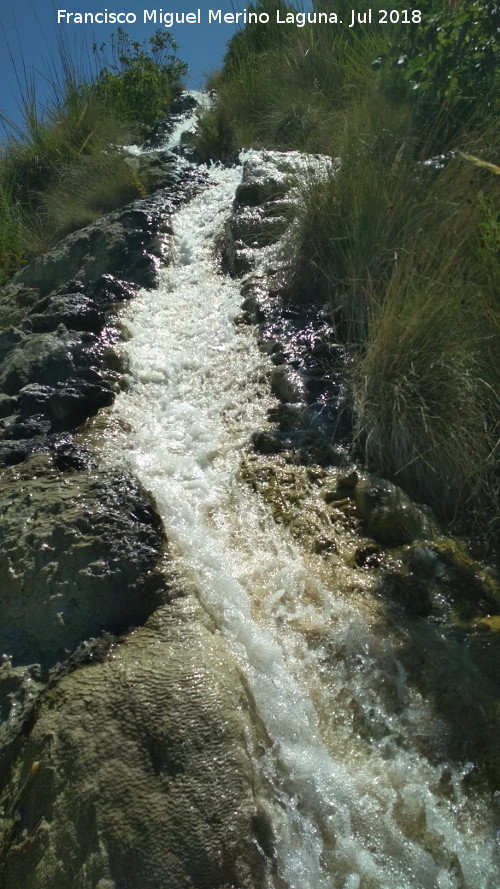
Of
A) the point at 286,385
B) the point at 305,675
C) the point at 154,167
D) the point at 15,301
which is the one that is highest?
the point at 154,167

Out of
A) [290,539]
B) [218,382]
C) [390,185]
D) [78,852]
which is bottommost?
[78,852]

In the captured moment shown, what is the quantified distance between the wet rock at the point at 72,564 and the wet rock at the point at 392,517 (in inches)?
35.5

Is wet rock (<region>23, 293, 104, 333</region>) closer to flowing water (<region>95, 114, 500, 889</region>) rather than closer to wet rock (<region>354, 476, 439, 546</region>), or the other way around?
flowing water (<region>95, 114, 500, 889</region>)

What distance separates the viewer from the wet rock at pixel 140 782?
6.84ft

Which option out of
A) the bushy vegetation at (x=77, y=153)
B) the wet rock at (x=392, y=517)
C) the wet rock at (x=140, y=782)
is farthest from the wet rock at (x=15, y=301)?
the wet rock at (x=140, y=782)

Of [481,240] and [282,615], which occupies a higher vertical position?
[481,240]

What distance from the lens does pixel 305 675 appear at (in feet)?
8.74

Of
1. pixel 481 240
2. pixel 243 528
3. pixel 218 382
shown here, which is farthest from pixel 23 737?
pixel 481 240

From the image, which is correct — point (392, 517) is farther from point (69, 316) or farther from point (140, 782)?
point (69, 316)

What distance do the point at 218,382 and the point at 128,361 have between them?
0.66m

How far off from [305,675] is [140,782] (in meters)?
0.69

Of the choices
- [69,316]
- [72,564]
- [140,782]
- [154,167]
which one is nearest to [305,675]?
[140,782]

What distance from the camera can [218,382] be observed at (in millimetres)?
4586

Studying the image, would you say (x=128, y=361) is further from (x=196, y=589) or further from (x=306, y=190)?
(x=196, y=589)
